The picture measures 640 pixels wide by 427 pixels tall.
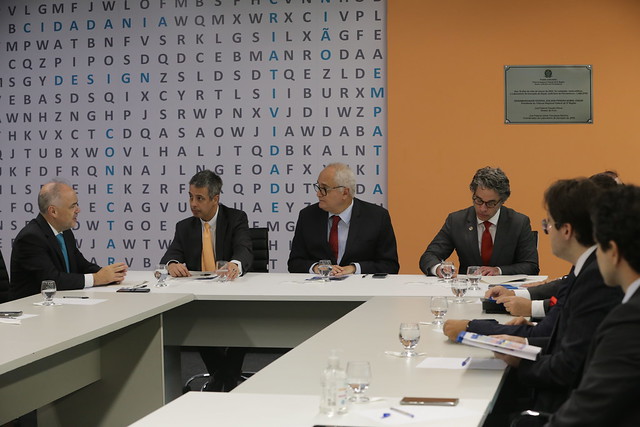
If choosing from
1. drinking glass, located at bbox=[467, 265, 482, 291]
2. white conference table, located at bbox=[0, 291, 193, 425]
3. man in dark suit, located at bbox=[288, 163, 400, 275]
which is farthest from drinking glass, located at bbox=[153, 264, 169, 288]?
drinking glass, located at bbox=[467, 265, 482, 291]

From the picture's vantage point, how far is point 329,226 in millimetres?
5508

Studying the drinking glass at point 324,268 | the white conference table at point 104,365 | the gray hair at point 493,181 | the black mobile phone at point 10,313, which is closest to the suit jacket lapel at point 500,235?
the gray hair at point 493,181

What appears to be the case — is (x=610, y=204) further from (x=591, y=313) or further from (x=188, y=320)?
(x=188, y=320)

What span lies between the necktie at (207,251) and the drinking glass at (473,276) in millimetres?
1868

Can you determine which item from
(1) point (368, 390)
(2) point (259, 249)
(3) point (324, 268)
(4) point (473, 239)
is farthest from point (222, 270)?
(1) point (368, 390)

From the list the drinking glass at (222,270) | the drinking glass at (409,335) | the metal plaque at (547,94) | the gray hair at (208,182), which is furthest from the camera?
the metal plaque at (547,94)

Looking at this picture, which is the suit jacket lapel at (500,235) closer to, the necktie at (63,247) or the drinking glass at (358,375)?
the necktie at (63,247)

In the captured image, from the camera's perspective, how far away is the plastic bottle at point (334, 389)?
6.33 feet

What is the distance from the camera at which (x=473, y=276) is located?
420 centimetres

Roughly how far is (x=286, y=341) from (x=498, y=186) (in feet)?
5.40

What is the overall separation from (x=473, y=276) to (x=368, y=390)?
211cm

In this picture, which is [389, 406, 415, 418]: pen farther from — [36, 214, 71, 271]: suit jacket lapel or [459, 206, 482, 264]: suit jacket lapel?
[459, 206, 482, 264]: suit jacket lapel

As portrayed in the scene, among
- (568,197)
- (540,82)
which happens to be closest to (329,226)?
(540,82)

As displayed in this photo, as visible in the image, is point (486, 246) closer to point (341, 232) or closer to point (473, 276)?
point (341, 232)
